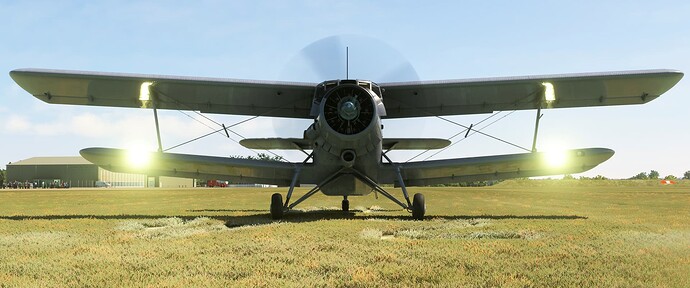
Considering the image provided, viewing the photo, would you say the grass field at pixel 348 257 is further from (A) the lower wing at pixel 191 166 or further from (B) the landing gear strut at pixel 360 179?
(A) the lower wing at pixel 191 166

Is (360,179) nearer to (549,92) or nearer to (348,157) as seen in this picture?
(348,157)

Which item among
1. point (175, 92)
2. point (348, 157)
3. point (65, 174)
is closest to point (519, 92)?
point (348, 157)

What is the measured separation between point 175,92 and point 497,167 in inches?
342

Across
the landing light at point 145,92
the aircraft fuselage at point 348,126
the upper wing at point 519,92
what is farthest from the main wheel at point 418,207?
the landing light at point 145,92

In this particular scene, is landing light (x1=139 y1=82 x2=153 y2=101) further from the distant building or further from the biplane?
the distant building

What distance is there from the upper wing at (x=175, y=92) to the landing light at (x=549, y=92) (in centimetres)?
599

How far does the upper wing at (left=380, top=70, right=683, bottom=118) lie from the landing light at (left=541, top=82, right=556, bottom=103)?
83mm

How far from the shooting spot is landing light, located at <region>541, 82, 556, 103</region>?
533 inches

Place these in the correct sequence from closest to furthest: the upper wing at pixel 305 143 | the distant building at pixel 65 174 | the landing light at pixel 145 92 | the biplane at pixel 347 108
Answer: the biplane at pixel 347 108
the landing light at pixel 145 92
the upper wing at pixel 305 143
the distant building at pixel 65 174

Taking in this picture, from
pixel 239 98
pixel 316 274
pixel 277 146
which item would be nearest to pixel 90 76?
pixel 239 98

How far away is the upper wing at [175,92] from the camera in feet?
42.4

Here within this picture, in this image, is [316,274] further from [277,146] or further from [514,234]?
[277,146]

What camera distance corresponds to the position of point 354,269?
17.2 feet

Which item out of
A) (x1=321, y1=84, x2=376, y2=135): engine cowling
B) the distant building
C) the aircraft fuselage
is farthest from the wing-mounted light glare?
the distant building
